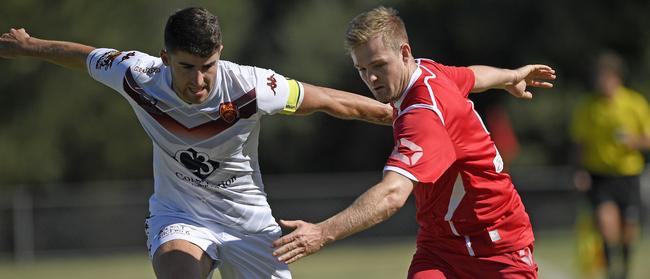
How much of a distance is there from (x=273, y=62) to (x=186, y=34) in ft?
66.5

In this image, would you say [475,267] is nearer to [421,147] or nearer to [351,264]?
[421,147]

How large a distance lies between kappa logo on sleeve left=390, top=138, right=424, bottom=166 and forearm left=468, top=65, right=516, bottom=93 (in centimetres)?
137

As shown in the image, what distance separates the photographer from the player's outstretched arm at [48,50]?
6.62 meters

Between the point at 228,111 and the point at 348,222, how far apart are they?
1.51 m

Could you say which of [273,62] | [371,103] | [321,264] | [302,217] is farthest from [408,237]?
[371,103]

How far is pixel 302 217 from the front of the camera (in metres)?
20.5

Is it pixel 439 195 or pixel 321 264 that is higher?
pixel 439 195

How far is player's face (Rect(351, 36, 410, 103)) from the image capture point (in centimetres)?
526

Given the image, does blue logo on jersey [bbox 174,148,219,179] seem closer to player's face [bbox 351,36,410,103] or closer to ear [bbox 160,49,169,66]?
ear [bbox 160,49,169,66]

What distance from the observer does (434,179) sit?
16.5 feet

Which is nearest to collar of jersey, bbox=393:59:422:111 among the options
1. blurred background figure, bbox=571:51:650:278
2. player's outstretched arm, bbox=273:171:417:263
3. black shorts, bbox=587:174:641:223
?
player's outstretched arm, bbox=273:171:417:263

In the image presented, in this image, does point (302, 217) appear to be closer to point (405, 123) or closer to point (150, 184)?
point (150, 184)

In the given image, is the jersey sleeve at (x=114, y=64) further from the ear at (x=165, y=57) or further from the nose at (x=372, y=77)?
the nose at (x=372, y=77)

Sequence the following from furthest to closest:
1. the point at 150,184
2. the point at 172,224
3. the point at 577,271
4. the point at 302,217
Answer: the point at 150,184, the point at 302,217, the point at 577,271, the point at 172,224
